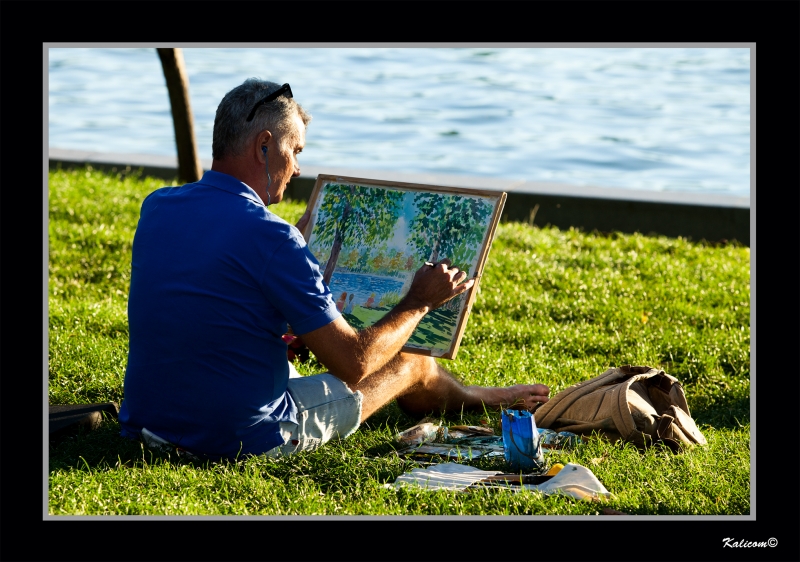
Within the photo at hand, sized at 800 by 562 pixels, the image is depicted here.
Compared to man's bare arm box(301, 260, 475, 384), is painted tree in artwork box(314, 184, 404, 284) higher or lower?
higher

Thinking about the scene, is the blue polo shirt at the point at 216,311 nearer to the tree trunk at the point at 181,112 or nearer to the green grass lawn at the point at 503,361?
the green grass lawn at the point at 503,361

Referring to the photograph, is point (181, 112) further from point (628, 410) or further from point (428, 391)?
point (628, 410)

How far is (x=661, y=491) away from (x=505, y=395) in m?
1.16

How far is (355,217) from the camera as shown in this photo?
4.66m

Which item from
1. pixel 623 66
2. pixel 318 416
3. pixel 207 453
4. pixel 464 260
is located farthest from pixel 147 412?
pixel 623 66

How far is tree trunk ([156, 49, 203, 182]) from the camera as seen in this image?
341 inches

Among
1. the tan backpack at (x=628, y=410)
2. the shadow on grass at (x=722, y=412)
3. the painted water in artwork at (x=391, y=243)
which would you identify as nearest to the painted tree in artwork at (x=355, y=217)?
the painted water in artwork at (x=391, y=243)

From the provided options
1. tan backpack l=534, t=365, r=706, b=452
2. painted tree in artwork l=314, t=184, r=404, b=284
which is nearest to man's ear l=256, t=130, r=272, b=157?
painted tree in artwork l=314, t=184, r=404, b=284

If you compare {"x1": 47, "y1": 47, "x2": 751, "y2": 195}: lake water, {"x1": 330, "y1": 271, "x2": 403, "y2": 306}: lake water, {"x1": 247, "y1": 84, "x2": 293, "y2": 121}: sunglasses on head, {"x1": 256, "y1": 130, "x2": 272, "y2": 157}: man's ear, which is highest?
{"x1": 247, "y1": 84, "x2": 293, "y2": 121}: sunglasses on head

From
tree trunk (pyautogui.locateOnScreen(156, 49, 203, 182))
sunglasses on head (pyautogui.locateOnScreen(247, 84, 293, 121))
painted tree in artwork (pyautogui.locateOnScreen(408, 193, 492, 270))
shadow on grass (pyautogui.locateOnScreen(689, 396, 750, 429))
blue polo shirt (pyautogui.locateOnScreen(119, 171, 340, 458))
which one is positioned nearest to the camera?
blue polo shirt (pyautogui.locateOnScreen(119, 171, 340, 458))

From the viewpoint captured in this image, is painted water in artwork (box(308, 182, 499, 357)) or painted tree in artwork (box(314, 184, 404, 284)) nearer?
painted water in artwork (box(308, 182, 499, 357))

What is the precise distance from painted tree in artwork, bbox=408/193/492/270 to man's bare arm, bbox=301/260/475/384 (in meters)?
0.21

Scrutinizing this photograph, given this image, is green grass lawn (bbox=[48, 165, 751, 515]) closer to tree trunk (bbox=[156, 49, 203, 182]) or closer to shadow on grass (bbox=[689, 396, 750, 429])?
shadow on grass (bbox=[689, 396, 750, 429])
